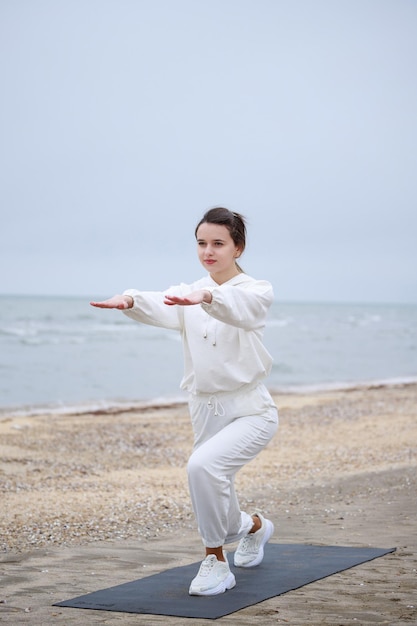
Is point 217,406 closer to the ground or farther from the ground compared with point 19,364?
farther from the ground

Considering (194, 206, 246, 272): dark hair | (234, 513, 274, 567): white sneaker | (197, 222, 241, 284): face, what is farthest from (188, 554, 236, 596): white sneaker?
(194, 206, 246, 272): dark hair

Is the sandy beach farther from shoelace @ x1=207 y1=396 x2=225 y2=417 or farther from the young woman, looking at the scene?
shoelace @ x1=207 y1=396 x2=225 y2=417

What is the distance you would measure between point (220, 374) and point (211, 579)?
3.55 feet

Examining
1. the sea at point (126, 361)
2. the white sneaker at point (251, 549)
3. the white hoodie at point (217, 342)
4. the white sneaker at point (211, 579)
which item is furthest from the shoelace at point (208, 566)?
the sea at point (126, 361)

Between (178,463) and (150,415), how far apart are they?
5777mm

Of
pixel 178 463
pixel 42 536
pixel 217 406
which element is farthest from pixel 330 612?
pixel 178 463

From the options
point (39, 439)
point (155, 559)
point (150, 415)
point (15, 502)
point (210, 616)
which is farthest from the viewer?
point (150, 415)

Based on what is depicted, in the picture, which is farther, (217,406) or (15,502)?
(15,502)

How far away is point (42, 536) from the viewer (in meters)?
7.16

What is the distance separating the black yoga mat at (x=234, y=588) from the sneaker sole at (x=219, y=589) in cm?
3

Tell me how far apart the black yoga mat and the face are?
176cm

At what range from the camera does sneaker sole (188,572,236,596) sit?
500 cm

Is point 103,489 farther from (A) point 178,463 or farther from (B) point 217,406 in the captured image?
(B) point 217,406

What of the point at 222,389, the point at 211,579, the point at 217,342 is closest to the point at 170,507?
the point at 211,579
